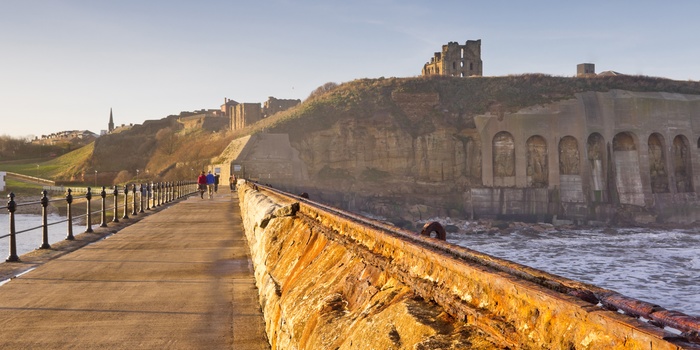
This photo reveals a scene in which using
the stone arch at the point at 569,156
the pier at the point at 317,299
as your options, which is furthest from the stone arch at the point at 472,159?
the pier at the point at 317,299

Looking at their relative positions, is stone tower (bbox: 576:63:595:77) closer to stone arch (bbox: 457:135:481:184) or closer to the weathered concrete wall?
stone arch (bbox: 457:135:481:184)

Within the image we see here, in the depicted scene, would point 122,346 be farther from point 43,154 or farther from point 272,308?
point 43,154

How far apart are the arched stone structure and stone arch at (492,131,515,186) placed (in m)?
12.9

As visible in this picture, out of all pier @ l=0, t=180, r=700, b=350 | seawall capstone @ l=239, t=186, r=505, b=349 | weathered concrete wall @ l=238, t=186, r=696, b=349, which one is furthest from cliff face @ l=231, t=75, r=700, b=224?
weathered concrete wall @ l=238, t=186, r=696, b=349

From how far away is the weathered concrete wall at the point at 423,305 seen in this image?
1.76m

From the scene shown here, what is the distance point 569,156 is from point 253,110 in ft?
166

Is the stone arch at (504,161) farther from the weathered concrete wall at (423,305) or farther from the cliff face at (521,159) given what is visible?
the weathered concrete wall at (423,305)

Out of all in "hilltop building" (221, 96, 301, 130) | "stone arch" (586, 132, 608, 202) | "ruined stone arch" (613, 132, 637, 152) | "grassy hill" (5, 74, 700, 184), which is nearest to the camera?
"stone arch" (586, 132, 608, 202)

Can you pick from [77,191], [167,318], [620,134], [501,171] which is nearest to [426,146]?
[501,171]

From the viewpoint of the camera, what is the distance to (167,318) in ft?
22.3

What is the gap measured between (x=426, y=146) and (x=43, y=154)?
3510 inches

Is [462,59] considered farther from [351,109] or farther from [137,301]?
[137,301]

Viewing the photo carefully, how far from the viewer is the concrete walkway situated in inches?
235

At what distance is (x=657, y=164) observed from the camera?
88.1 m
